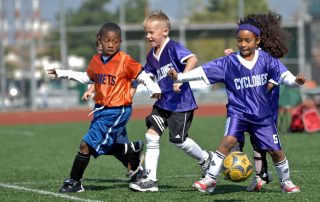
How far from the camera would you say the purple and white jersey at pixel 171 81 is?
8.75 meters

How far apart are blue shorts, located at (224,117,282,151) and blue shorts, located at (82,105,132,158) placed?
4.38 feet

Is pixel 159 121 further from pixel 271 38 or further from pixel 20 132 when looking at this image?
pixel 20 132

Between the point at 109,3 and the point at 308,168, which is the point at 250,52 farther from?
the point at 109,3

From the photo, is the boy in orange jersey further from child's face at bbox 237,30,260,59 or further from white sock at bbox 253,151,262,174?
white sock at bbox 253,151,262,174

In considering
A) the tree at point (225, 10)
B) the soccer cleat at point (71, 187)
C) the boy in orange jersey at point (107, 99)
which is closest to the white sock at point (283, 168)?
the boy in orange jersey at point (107, 99)

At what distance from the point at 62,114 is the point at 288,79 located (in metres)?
25.8

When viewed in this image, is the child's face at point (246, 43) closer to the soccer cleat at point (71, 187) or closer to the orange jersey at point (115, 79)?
the orange jersey at point (115, 79)

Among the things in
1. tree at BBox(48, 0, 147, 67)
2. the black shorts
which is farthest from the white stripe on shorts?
tree at BBox(48, 0, 147, 67)

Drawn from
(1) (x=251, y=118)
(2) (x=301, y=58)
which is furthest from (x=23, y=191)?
(2) (x=301, y=58)

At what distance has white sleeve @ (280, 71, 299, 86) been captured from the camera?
25.2 feet

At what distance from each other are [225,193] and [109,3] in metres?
30.4

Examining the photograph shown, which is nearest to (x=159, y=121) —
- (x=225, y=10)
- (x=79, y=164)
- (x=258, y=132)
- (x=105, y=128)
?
(x=105, y=128)

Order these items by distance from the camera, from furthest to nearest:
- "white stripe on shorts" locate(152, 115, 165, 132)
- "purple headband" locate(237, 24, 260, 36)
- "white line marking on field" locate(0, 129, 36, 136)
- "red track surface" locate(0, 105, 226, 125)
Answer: "red track surface" locate(0, 105, 226, 125), "white line marking on field" locate(0, 129, 36, 136), "white stripe on shorts" locate(152, 115, 165, 132), "purple headband" locate(237, 24, 260, 36)

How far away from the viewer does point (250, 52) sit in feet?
25.4
